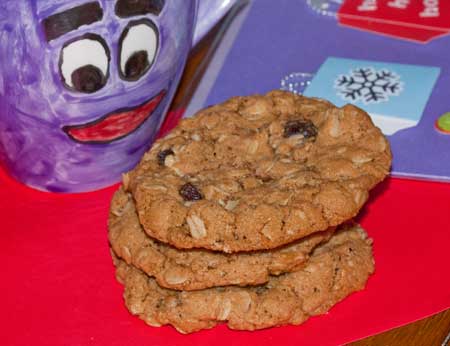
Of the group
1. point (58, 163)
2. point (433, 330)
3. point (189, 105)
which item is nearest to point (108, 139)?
point (58, 163)

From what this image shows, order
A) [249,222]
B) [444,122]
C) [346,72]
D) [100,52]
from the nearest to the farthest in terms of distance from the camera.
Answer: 1. [249,222]
2. [100,52]
3. [444,122]
4. [346,72]

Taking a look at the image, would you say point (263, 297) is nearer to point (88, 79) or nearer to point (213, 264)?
point (213, 264)

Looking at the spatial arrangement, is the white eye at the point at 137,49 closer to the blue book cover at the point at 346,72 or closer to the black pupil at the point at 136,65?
the black pupil at the point at 136,65

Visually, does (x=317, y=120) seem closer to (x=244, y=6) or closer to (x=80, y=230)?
(x=80, y=230)

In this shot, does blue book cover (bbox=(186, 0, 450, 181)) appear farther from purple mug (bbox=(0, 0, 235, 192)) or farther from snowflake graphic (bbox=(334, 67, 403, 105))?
purple mug (bbox=(0, 0, 235, 192))

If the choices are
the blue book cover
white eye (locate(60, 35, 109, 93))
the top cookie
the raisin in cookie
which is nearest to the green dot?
the blue book cover

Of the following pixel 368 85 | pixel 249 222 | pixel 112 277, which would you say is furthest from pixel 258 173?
pixel 368 85

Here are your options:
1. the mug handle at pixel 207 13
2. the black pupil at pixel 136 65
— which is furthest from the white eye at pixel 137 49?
the mug handle at pixel 207 13
